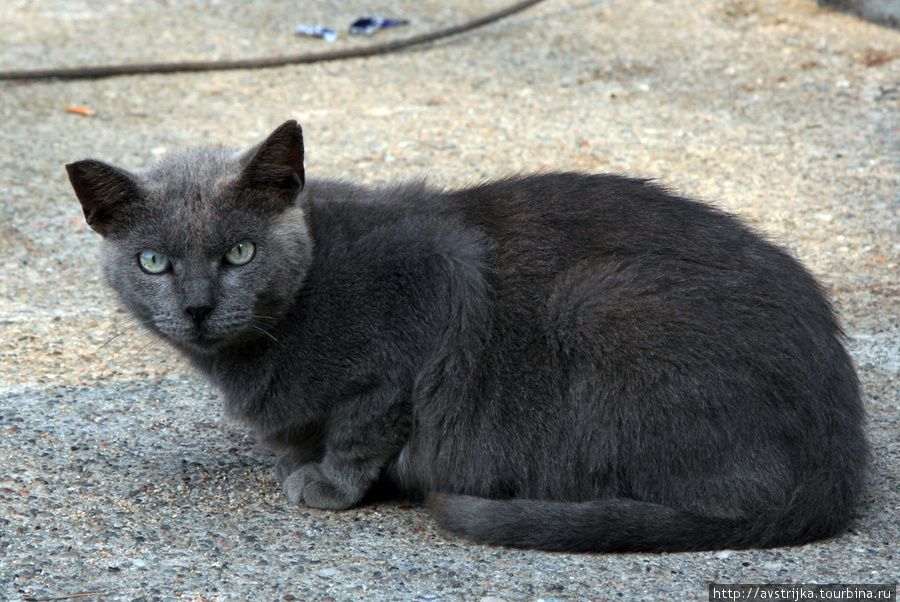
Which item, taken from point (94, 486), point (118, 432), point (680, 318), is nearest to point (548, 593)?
point (680, 318)

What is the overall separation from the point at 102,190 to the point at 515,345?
1150mm

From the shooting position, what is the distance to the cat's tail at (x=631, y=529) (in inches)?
88.4

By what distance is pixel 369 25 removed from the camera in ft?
21.0

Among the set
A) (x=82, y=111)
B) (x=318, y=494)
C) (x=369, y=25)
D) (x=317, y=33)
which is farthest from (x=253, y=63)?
(x=318, y=494)

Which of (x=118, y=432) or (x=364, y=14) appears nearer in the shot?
(x=118, y=432)

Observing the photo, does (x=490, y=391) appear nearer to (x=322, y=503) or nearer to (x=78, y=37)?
(x=322, y=503)

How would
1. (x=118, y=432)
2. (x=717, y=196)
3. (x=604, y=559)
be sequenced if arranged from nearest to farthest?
1. (x=604, y=559)
2. (x=118, y=432)
3. (x=717, y=196)

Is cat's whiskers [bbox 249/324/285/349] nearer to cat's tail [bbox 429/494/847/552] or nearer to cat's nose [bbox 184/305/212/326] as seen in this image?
cat's nose [bbox 184/305/212/326]

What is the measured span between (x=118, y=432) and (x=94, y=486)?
1.13 feet

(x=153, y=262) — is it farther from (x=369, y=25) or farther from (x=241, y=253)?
(x=369, y=25)

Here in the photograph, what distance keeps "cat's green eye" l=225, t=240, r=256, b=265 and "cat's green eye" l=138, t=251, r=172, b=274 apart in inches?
6.2

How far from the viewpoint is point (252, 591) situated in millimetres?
2074

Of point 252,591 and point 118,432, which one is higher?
point 252,591

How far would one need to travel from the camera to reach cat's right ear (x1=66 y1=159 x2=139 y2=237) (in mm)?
2352
